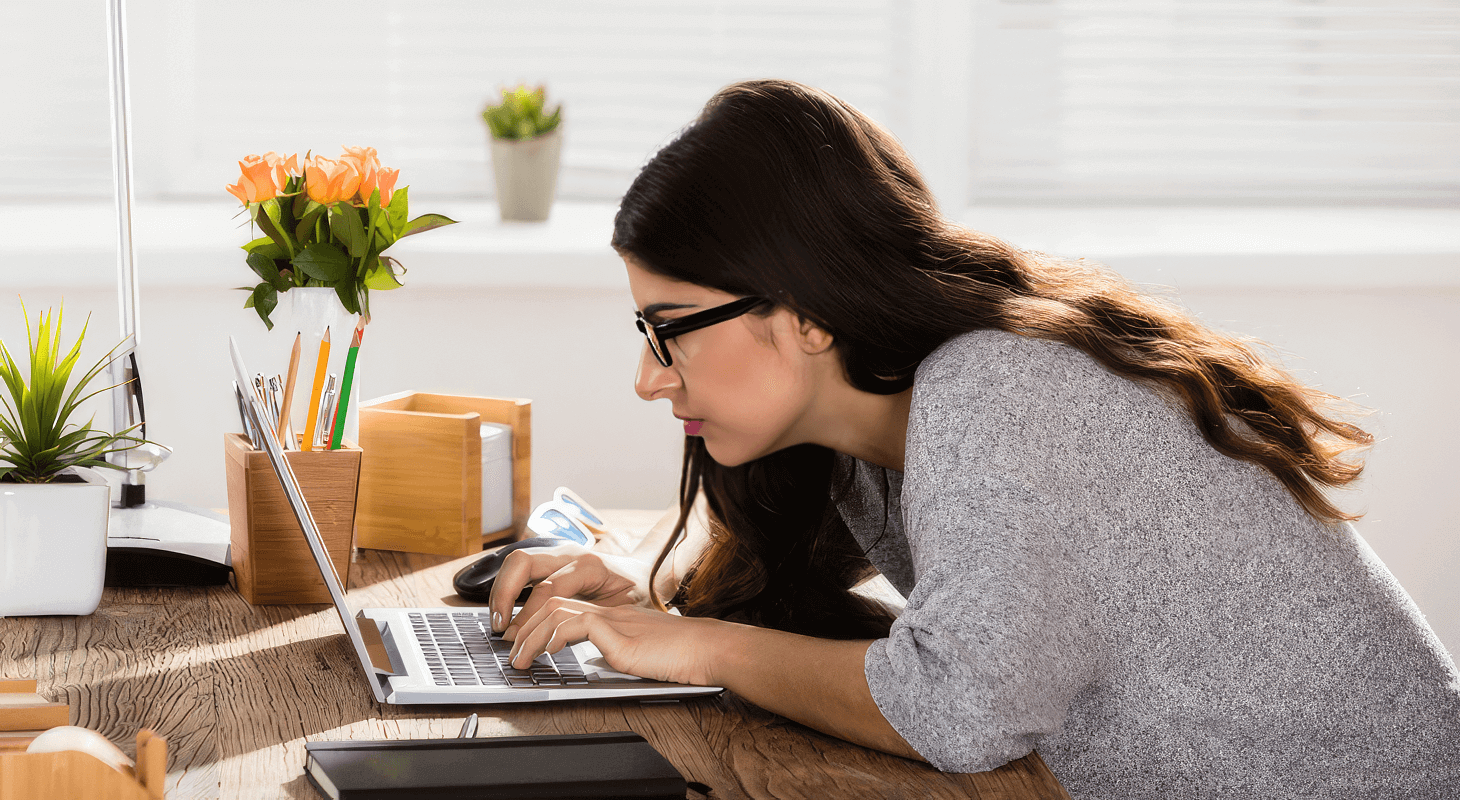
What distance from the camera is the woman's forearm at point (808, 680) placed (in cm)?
84

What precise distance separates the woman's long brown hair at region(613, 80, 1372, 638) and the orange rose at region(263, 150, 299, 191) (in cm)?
39

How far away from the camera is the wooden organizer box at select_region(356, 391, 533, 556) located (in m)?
1.38

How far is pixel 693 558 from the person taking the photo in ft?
4.29

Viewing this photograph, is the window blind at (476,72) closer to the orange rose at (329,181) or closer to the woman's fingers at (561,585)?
the orange rose at (329,181)

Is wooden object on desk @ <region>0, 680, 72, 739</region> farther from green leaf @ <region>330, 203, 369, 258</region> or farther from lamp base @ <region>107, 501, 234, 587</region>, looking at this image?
green leaf @ <region>330, 203, 369, 258</region>

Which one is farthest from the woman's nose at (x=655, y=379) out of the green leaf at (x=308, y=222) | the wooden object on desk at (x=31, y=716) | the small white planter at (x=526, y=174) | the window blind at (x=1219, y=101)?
the window blind at (x=1219, y=101)

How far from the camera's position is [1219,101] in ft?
8.14

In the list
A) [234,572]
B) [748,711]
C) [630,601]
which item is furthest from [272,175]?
[748,711]

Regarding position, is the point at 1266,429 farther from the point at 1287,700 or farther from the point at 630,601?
the point at 630,601

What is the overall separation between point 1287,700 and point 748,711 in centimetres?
43

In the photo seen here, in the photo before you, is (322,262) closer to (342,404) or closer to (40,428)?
(342,404)

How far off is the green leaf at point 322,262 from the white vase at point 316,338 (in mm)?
26

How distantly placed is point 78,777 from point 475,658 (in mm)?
403

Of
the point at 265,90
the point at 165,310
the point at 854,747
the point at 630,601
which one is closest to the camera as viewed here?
the point at 854,747
